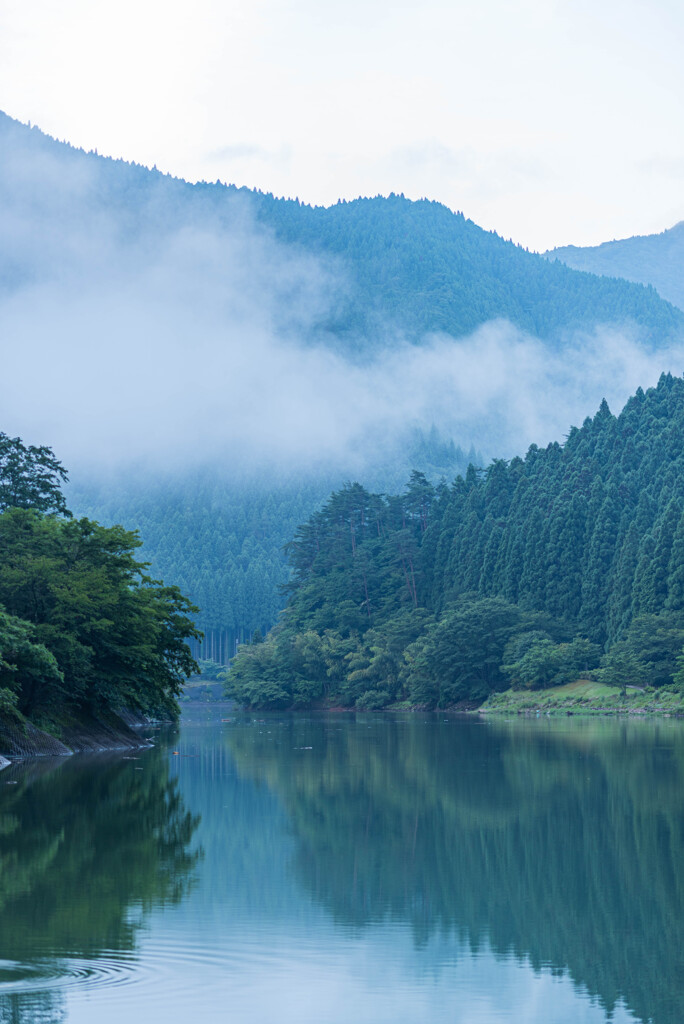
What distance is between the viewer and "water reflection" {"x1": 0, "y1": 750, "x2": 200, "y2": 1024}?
425 inches

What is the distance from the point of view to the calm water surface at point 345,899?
1020 centimetres

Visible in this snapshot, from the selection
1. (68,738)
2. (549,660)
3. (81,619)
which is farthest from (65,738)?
(549,660)

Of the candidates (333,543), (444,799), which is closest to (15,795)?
(444,799)

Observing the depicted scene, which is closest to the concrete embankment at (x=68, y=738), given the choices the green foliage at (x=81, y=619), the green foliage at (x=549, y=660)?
the green foliage at (x=81, y=619)

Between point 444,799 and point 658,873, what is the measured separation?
9.41 meters

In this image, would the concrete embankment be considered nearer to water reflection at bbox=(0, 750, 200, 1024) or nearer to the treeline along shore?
the treeline along shore

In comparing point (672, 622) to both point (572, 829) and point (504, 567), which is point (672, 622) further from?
point (572, 829)

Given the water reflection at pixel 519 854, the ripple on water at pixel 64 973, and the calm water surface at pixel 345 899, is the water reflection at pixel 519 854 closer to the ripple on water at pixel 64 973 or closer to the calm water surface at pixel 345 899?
the calm water surface at pixel 345 899

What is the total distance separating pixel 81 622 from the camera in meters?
41.5

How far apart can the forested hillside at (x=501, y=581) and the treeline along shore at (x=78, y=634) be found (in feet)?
112

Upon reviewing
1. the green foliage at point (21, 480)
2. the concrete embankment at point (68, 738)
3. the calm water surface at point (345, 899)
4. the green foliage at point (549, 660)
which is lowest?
the calm water surface at point (345, 899)

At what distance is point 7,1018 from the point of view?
9.48 m

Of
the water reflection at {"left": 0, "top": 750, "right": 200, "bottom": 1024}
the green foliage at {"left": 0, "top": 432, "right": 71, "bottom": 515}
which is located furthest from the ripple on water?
the green foliage at {"left": 0, "top": 432, "right": 71, "bottom": 515}

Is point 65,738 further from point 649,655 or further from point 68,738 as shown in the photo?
point 649,655
